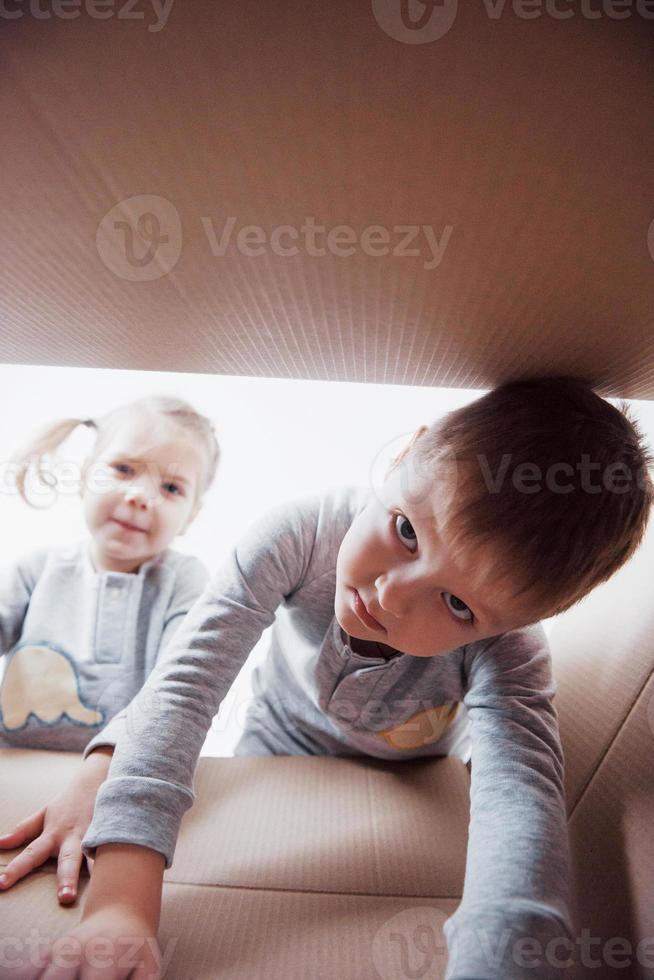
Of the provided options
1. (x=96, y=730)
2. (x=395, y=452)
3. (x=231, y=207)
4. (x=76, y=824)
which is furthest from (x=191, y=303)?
(x=96, y=730)

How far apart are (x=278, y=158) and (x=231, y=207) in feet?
0.12

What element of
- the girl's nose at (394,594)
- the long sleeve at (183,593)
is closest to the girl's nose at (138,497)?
the long sleeve at (183,593)

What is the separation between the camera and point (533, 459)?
397mm

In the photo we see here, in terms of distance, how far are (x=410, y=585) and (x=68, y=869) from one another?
0.91 ft

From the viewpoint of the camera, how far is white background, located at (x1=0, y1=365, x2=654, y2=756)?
614mm

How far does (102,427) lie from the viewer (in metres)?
0.69

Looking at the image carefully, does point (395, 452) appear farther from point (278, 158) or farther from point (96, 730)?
point (96, 730)

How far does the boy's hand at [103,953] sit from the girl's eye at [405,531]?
0.26 metres

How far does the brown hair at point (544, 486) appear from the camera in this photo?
39 centimetres

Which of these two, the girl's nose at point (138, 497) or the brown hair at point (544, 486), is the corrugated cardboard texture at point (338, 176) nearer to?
the brown hair at point (544, 486)

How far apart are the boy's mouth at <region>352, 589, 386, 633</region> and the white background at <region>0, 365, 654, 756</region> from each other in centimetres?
18

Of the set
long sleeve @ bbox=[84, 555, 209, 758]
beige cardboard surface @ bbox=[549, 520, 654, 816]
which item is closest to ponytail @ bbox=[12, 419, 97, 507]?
long sleeve @ bbox=[84, 555, 209, 758]

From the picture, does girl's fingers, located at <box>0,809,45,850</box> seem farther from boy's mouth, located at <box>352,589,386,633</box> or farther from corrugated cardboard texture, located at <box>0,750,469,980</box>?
boy's mouth, located at <box>352,589,386,633</box>

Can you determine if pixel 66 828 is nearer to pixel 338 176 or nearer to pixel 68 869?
pixel 68 869
